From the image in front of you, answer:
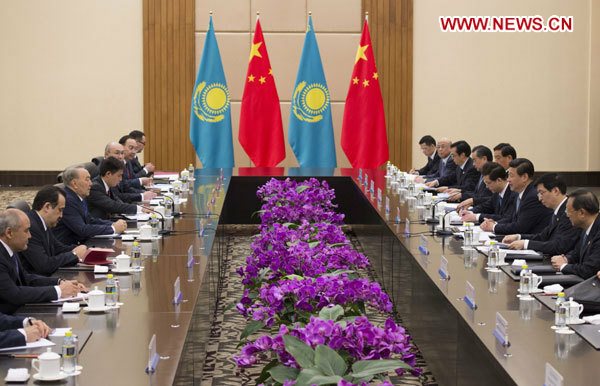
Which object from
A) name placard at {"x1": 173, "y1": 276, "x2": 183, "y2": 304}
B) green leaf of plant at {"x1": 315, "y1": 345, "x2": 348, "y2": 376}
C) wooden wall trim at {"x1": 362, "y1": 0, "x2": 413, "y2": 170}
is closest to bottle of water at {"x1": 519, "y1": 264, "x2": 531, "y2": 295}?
name placard at {"x1": 173, "y1": 276, "x2": 183, "y2": 304}

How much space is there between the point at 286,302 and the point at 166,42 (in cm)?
975

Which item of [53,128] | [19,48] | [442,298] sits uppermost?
[19,48]

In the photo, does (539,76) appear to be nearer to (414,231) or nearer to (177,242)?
(414,231)

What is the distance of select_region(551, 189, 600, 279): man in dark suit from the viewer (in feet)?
16.5

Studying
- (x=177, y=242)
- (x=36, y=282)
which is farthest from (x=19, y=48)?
(x=36, y=282)

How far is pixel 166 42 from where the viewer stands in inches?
514

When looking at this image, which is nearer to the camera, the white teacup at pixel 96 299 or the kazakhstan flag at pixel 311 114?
the white teacup at pixel 96 299

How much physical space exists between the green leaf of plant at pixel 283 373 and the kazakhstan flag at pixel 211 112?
9377mm

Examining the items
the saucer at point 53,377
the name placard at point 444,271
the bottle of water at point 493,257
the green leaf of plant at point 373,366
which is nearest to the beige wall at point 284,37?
the bottle of water at point 493,257

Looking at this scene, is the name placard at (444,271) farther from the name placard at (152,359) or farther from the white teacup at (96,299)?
the name placard at (152,359)

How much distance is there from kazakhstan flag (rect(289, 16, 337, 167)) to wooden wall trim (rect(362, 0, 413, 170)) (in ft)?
4.04

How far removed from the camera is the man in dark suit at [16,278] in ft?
14.0

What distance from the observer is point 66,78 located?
13273mm

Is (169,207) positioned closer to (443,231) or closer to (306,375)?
(443,231)
